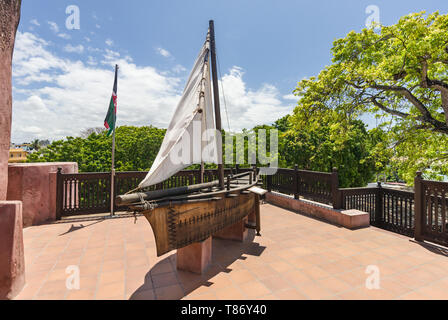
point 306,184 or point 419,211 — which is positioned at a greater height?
point 306,184

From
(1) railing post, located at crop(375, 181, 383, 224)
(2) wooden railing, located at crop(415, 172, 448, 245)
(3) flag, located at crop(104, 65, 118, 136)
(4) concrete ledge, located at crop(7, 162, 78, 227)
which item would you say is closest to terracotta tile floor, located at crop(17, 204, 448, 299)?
(2) wooden railing, located at crop(415, 172, 448, 245)

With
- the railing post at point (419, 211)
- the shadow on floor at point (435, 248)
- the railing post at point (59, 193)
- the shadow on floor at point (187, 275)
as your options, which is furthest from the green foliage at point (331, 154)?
the railing post at point (59, 193)

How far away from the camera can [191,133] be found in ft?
13.1

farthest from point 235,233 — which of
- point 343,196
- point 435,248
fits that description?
point 435,248

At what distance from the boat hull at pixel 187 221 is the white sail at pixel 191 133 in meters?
0.53

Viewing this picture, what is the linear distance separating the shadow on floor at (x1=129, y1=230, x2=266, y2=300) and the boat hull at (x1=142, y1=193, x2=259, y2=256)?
26.5 inches

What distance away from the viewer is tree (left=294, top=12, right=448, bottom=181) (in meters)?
9.52

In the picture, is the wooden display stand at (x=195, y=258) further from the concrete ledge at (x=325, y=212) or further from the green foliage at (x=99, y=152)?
the green foliage at (x=99, y=152)

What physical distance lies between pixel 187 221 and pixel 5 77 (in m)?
3.94

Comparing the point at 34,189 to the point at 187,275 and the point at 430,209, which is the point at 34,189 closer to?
the point at 187,275

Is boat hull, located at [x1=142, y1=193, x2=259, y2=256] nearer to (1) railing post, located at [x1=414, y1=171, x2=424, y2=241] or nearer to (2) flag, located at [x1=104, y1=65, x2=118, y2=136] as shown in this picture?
(1) railing post, located at [x1=414, y1=171, x2=424, y2=241]

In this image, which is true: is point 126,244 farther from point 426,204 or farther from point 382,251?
point 426,204

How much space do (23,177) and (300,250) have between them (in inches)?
300

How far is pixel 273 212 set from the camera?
8.18 meters
